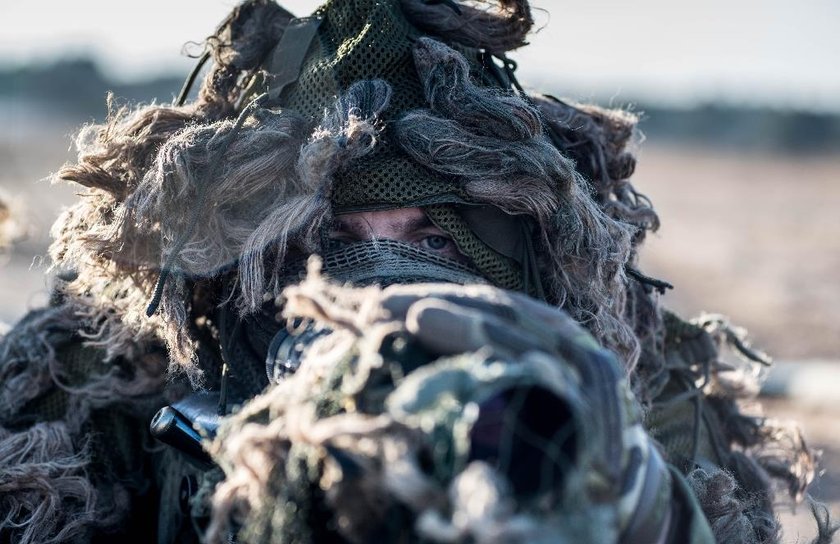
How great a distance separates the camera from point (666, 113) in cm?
1672

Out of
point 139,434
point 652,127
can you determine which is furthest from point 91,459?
point 652,127

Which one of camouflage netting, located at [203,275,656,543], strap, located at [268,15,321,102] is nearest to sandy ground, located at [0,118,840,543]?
strap, located at [268,15,321,102]

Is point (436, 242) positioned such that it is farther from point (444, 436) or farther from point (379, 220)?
point (444, 436)

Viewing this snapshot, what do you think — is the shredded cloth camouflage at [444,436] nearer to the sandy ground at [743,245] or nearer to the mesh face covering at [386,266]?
the mesh face covering at [386,266]

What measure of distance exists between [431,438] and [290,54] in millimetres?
1316

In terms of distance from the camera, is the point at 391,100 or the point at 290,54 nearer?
the point at 391,100

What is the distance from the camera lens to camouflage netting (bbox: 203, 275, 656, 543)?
3.82ft

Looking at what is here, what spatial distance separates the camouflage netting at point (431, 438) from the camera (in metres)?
1.16

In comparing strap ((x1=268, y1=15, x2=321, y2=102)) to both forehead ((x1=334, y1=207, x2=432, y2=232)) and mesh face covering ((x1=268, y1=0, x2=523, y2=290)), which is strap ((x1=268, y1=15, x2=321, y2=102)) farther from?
forehead ((x1=334, y1=207, x2=432, y2=232))

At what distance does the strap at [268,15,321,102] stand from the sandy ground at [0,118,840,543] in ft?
2.38

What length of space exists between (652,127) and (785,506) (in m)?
14.0

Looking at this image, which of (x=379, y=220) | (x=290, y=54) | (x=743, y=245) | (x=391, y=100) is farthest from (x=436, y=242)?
(x=743, y=245)

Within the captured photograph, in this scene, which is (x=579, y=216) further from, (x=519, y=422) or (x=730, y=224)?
(x=730, y=224)

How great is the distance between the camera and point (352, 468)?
1.26 meters
